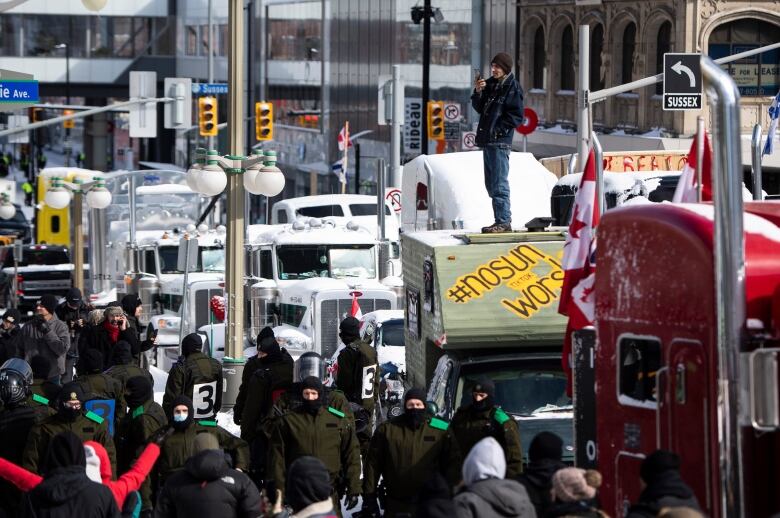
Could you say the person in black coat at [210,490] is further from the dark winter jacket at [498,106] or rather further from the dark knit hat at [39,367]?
the dark winter jacket at [498,106]

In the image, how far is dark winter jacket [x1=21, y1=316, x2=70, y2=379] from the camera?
59.9 feet

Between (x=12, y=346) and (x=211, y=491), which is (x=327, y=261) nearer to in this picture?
(x=12, y=346)

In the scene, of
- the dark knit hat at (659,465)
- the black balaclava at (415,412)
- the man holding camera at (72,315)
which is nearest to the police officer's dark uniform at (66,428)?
the black balaclava at (415,412)

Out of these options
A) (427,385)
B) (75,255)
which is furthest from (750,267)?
(75,255)

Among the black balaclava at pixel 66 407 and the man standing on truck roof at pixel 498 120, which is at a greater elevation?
the man standing on truck roof at pixel 498 120

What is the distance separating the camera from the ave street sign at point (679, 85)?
2481 centimetres

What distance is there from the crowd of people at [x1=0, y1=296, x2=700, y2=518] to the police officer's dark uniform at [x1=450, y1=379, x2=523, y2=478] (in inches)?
0.4

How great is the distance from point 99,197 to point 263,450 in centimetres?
2173

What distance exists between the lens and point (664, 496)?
8.16 meters

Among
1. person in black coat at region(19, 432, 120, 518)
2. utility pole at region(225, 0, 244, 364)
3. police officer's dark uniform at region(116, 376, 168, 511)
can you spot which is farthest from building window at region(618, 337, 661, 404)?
utility pole at region(225, 0, 244, 364)

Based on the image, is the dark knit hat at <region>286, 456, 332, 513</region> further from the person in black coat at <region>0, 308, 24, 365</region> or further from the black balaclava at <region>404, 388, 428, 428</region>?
the person in black coat at <region>0, 308, 24, 365</region>

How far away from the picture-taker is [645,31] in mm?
45906

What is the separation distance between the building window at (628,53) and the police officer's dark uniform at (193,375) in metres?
33.6

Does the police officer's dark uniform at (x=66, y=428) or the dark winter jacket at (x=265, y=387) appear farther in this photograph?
the dark winter jacket at (x=265, y=387)
